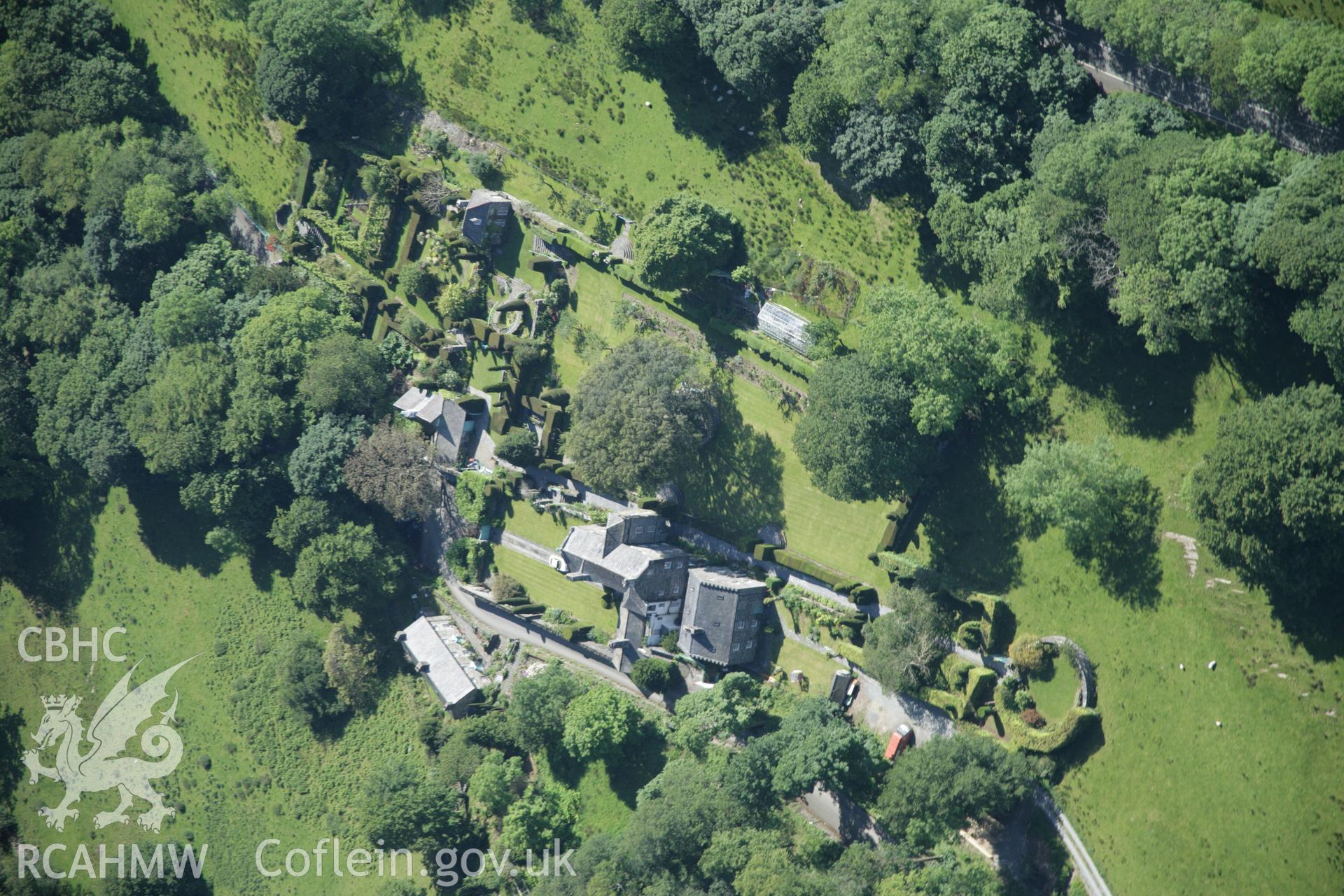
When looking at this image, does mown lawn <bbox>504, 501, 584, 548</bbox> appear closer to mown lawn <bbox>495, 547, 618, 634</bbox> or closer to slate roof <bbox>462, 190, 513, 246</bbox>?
mown lawn <bbox>495, 547, 618, 634</bbox>

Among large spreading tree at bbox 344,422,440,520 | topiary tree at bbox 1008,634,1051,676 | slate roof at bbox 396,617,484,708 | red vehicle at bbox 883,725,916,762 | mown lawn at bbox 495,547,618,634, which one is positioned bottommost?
slate roof at bbox 396,617,484,708

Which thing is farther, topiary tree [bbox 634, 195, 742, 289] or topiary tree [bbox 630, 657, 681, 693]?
topiary tree [bbox 630, 657, 681, 693]

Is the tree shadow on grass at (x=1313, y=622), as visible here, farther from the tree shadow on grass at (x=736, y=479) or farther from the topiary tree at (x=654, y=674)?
the topiary tree at (x=654, y=674)

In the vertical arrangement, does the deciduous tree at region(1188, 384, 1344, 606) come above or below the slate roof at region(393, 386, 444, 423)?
above

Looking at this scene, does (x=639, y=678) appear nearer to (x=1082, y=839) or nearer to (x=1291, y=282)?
(x=1082, y=839)

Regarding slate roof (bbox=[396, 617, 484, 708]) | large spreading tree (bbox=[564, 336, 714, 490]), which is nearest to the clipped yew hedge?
large spreading tree (bbox=[564, 336, 714, 490])

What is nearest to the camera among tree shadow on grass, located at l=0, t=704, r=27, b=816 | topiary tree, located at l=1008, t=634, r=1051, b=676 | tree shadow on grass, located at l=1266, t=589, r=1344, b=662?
tree shadow on grass, located at l=1266, t=589, r=1344, b=662
